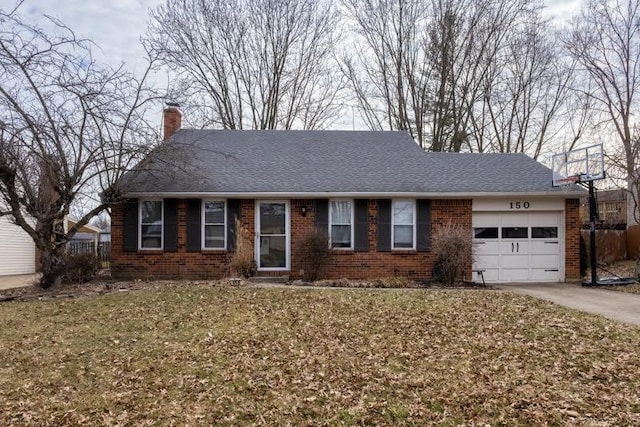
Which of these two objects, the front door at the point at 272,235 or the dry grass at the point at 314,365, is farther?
the front door at the point at 272,235

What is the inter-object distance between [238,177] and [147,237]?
3.15 metres

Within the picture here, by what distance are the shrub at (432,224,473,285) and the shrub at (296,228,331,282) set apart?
3004mm

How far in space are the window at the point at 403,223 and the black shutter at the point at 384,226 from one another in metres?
0.14

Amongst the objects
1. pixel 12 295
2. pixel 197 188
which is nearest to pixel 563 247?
pixel 197 188

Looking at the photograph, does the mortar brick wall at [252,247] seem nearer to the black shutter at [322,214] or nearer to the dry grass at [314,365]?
the black shutter at [322,214]

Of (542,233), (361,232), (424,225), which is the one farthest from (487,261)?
(361,232)

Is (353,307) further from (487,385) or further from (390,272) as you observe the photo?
(390,272)

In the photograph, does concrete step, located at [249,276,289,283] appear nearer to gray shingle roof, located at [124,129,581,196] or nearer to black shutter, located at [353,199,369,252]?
black shutter, located at [353,199,369,252]

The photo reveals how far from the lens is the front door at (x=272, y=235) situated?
1477 centimetres

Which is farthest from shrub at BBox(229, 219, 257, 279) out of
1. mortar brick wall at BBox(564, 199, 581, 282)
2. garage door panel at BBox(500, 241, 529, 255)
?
mortar brick wall at BBox(564, 199, 581, 282)

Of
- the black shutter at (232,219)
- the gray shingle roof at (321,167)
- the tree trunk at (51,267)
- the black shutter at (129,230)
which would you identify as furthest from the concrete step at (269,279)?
the tree trunk at (51,267)

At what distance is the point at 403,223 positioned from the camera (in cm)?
1483

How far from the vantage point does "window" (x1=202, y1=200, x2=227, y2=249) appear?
1473cm

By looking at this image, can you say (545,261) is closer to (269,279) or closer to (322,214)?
(322,214)
